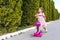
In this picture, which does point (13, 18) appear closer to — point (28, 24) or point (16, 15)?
point (16, 15)

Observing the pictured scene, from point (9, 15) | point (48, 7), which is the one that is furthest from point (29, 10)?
point (48, 7)

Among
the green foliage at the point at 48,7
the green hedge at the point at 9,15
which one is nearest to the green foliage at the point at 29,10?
the green hedge at the point at 9,15

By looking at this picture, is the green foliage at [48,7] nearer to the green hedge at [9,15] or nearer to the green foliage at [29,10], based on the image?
the green foliage at [29,10]

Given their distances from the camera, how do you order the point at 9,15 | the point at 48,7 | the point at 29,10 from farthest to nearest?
1. the point at 48,7
2. the point at 29,10
3. the point at 9,15

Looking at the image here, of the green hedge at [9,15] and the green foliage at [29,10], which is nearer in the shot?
the green hedge at [9,15]

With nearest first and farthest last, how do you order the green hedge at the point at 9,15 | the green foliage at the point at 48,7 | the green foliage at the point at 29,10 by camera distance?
the green hedge at the point at 9,15, the green foliage at the point at 29,10, the green foliage at the point at 48,7

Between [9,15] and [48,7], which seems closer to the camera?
[9,15]

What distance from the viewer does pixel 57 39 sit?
10.8m

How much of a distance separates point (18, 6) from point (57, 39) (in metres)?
5.07

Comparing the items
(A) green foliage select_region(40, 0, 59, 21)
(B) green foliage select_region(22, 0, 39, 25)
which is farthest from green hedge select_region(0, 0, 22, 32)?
(A) green foliage select_region(40, 0, 59, 21)

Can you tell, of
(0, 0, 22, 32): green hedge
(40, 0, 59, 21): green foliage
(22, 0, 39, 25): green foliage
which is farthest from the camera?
(40, 0, 59, 21): green foliage

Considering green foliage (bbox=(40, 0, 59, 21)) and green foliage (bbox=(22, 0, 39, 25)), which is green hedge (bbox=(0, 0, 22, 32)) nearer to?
green foliage (bbox=(22, 0, 39, 25))

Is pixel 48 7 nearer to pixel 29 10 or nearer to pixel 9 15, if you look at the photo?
pixel 29 10

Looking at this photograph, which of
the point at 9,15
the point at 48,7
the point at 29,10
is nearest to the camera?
the point at 9,15
